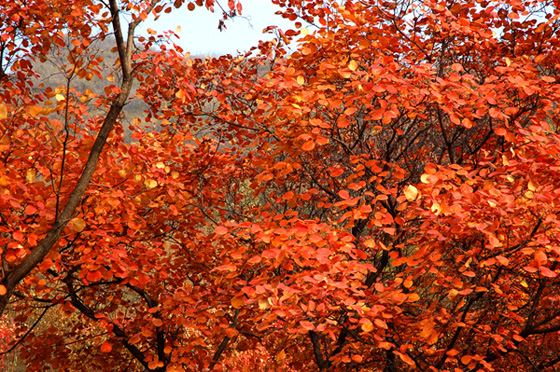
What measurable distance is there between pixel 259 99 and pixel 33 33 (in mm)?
2305

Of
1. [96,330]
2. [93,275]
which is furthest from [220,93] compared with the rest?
[96,330]

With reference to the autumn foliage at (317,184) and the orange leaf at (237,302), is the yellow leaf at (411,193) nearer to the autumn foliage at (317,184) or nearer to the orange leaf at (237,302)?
the autumn foliage at (317,184)

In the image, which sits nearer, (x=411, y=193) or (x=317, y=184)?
(x=411, y=193)

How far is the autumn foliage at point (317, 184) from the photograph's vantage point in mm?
2924

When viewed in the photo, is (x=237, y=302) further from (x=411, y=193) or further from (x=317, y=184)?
(x=317, y=184)

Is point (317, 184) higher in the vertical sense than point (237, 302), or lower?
higher

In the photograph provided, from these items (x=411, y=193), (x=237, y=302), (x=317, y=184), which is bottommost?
(x=237, y=302)

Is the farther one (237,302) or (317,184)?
(317,184)

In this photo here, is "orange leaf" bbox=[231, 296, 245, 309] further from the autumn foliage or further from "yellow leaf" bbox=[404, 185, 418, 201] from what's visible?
"yellow leaf" bbox=[404, 185, 418, 201]

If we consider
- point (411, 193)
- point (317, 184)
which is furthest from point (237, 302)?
point (317, 184)

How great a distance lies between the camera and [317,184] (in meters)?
4.42

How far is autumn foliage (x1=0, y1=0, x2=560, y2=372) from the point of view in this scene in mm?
2924

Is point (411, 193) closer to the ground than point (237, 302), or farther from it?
farther from it

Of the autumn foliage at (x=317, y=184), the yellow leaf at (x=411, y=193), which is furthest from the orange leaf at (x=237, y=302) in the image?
the yellow leaf at (x=411, y=193)
